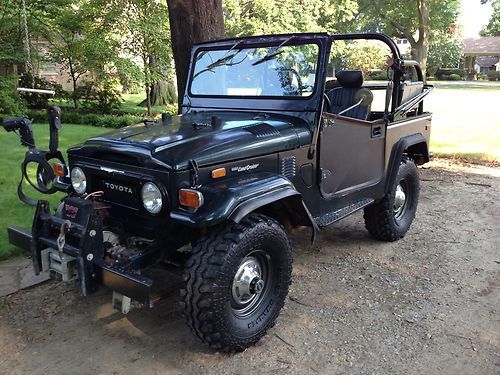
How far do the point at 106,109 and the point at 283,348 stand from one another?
12.2 m

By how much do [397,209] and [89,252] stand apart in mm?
3400

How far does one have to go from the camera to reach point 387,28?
34219 millimetres

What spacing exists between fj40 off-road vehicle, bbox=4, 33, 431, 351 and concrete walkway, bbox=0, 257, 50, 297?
30.7 inches

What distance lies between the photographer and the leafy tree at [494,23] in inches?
2255

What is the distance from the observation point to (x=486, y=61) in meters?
62.6

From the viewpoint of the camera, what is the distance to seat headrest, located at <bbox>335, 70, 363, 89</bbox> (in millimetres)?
4032

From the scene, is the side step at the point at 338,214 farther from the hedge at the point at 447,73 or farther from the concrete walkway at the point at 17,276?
the hedge at the point at 447,73

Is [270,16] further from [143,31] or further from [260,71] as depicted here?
[260,71]

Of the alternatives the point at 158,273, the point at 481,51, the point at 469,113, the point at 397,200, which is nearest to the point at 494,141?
the point at 469,113

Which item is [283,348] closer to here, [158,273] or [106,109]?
[158,273]

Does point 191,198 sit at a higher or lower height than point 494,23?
lower

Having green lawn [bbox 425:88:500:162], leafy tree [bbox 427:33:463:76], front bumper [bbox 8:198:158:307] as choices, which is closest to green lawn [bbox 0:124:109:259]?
front bumper [bbox 8:198:158:307]

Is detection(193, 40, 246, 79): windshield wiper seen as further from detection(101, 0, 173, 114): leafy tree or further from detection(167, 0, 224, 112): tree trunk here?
detection(101, 0, 173, 114): leafy tree

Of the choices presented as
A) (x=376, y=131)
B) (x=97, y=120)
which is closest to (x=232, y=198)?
(x=376, y=131)
